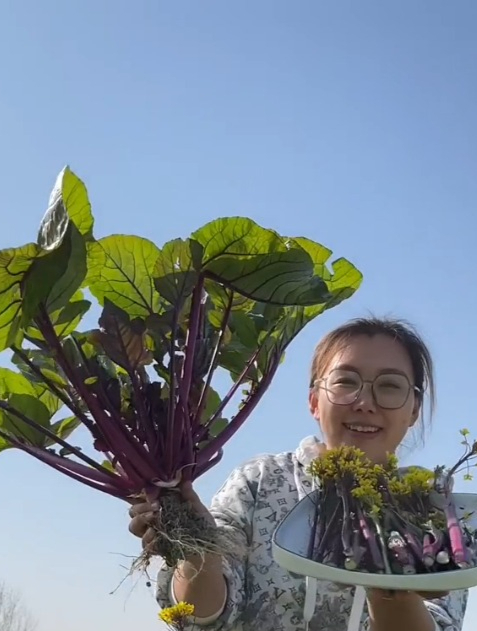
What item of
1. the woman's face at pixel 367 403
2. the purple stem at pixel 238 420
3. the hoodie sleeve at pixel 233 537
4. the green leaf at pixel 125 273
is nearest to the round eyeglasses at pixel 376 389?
the woman's face at pixel 367 403

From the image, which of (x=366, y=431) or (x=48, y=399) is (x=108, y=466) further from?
(x=366, y=431)

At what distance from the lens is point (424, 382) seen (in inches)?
60.6

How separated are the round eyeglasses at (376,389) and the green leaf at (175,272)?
0.33 meters

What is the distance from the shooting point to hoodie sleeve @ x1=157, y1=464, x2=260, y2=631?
1.20 m

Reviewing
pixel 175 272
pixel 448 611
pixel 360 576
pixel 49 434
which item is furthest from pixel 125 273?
pixel 448 611

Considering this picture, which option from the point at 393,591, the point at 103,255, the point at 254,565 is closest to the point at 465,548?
the point at 393,591

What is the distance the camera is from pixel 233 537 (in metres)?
1.29

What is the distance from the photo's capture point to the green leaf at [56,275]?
118cm

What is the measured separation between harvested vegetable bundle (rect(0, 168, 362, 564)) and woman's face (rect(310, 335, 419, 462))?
0.44 feet

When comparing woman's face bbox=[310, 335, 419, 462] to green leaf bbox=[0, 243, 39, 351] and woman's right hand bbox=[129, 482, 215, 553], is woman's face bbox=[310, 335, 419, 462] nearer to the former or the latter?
woman's right hand bbox=[129, 482, 215, 553]

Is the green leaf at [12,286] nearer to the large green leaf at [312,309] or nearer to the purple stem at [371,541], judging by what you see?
the large green leaf at [312,309]

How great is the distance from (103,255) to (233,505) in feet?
1.76

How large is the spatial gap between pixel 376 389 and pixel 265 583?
0.40 metres

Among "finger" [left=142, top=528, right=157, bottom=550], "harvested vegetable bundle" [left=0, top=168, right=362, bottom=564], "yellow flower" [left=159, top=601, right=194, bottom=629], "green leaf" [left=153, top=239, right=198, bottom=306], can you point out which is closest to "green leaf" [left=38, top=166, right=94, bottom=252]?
"harvested vegetable bundle" [left=0, top=168, right=362, bottom=564]
